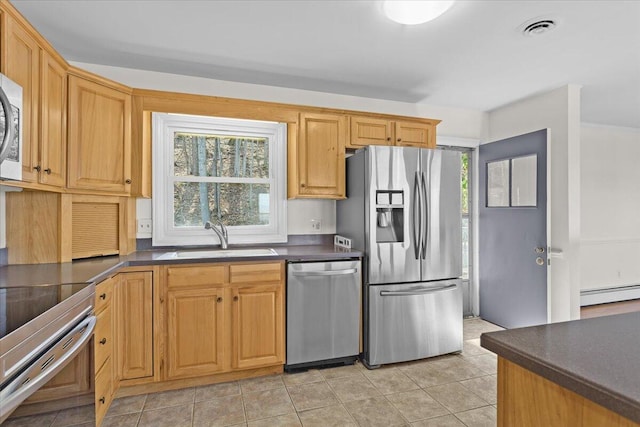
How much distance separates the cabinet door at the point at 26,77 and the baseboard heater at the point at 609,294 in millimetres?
5995

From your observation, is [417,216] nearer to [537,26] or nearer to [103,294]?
[537,26]

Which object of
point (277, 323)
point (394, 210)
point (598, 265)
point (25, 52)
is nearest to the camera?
point (25, 52)

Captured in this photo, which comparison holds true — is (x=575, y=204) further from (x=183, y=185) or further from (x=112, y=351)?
(x=112, y=351)

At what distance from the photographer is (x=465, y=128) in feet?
Answer: 13.0

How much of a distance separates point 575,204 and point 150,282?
3698 millimetres

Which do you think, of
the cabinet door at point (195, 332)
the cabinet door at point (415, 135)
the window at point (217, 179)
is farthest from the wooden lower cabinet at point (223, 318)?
the cabinet door at point (415, 135)

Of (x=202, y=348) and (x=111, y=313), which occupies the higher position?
(x=111, y=313)

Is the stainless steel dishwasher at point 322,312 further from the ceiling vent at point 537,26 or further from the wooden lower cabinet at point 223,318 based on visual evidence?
the ceiling vent at point 537,26

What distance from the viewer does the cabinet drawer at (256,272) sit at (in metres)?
2.49

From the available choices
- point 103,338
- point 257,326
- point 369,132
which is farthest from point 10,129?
point 369,132

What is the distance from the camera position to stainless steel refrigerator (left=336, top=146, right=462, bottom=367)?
275cm

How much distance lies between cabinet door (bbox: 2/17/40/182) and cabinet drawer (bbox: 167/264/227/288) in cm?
98

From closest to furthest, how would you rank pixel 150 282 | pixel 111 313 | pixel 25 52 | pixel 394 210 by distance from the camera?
pixel 25 52 < pixel 111 313 < pixel 150 282 < pixel 394 210

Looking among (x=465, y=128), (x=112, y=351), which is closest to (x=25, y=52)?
(x=112, y=351)
